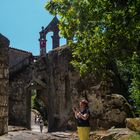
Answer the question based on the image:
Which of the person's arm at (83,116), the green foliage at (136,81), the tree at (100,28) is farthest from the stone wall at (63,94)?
the person's arm at (83,116)

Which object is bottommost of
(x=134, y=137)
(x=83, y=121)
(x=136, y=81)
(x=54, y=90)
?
(x=134, y=137)

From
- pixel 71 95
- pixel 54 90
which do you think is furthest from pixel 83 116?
pixel 54 90

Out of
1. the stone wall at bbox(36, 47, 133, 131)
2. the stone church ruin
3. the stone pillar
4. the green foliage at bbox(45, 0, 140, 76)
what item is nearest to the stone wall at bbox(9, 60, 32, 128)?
the stone church ruin

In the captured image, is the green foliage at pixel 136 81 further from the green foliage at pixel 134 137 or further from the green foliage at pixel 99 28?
the green foliage at pixel 134 137

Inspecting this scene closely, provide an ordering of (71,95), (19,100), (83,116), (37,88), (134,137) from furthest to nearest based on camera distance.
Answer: (19,100) < (37,88) < (71,95) < (134,137) < (83,116)

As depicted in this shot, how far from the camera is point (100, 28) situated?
1274 cm

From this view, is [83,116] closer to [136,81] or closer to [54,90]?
[136,81]

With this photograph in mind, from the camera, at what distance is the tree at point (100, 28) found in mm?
11359

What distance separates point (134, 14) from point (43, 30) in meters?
20.5

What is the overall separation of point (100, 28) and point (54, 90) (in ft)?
42.8

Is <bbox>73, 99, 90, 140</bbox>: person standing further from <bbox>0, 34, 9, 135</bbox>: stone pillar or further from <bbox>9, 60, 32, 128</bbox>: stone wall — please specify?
<bbox>9, 60, 32, 128</bbox>: stone wall

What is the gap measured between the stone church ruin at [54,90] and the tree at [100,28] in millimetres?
2772

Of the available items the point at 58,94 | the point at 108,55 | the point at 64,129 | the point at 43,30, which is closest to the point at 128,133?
the point at 108,55

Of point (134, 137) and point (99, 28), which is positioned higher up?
point (99, 28)
